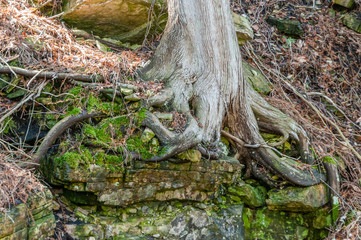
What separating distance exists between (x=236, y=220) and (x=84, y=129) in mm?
2455

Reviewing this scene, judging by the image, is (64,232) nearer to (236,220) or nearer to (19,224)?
(19,224)

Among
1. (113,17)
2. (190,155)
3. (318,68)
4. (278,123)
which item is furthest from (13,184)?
(318,68)

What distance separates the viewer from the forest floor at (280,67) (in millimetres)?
4215

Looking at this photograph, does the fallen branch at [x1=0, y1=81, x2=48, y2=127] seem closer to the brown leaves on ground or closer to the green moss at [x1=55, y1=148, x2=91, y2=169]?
the green moss at [x1=55, y1=148, x2=91, y2=169]

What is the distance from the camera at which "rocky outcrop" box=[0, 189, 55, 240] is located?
3088 mm

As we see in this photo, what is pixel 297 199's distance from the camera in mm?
5004

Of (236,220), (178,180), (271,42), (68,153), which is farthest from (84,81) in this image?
(271,42)

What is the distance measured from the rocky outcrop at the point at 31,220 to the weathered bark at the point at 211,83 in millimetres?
1730

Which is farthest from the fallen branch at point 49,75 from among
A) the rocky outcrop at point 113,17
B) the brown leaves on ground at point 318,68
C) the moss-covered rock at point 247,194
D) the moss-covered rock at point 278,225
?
the brown leaves on ground at point 318,68

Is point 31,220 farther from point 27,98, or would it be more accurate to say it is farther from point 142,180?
point 27,98

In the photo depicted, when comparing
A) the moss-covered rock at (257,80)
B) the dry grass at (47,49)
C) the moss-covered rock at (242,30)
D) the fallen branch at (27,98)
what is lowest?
the fallen branch at (27,98)

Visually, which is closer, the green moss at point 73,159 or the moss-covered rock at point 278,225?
the green moss at point 73,159

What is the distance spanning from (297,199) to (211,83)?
215cm

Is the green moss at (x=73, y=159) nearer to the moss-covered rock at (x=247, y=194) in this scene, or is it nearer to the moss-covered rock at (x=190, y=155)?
the moss-covered rock at (x=190, y=155)
